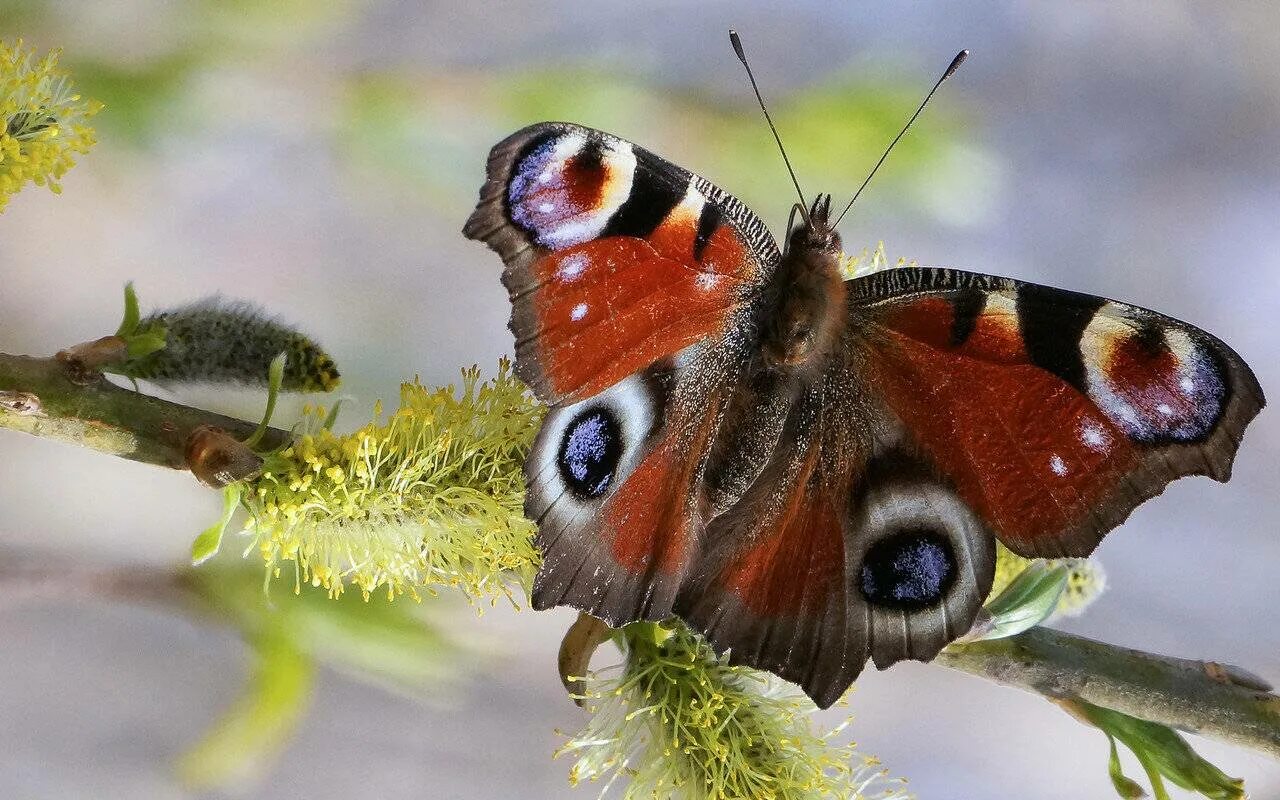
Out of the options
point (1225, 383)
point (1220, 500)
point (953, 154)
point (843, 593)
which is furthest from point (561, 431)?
point (1220, 500)

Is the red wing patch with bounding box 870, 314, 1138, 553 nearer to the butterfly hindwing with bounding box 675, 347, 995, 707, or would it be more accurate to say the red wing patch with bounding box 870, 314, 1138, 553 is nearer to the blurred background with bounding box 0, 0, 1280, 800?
the butterfly hindwing with bounding box 675, 347, 995, 707

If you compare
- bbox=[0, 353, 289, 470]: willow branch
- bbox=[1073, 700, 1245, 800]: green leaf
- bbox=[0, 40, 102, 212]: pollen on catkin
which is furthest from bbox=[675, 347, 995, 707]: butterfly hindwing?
bbox=[0, 40, 102, 212]: pollen on catkin

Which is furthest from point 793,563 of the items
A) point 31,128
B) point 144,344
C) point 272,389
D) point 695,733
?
point 31,128

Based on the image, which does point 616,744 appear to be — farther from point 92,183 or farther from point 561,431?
point 92,183

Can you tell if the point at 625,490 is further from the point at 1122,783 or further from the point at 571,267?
the point at 1122,783

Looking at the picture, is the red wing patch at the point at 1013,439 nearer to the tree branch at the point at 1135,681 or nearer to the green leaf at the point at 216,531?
the tree branch at the point at 1135,681
